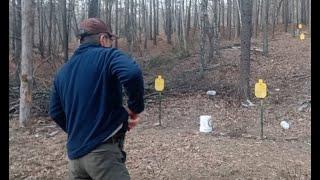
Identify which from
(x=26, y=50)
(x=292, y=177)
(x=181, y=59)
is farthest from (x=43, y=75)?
(x=292, y=177)

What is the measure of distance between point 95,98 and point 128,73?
0.37m

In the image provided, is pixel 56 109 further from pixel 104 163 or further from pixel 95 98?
pixel 104 163

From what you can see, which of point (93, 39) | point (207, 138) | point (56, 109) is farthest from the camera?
point (207, 138)

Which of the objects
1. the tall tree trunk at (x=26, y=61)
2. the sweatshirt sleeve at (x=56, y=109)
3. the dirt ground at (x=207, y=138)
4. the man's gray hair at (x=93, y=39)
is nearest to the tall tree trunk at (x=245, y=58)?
the dirt ground at (x=207, y=138)

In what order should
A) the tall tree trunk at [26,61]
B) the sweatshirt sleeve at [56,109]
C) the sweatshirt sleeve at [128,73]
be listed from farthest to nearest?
the tall tree trunk at [26,61], the sweatshirt sleeve at [56,109], the sweatshirt sleeve at [128,73]

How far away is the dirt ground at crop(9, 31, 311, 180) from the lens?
6094mm

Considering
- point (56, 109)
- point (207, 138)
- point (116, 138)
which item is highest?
point (56, 109)

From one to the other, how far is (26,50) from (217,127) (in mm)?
5150

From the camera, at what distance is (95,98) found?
2898 millimetres

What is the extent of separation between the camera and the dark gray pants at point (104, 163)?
289cm

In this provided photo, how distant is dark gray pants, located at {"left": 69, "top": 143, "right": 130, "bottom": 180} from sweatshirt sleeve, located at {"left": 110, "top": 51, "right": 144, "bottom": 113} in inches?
17.2

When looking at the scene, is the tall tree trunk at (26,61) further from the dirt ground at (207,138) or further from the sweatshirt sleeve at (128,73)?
the sweatshirt sleeve at (128,73)

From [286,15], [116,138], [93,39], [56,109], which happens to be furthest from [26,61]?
[286,15]

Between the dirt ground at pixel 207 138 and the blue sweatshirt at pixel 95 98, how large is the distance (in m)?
3.02
